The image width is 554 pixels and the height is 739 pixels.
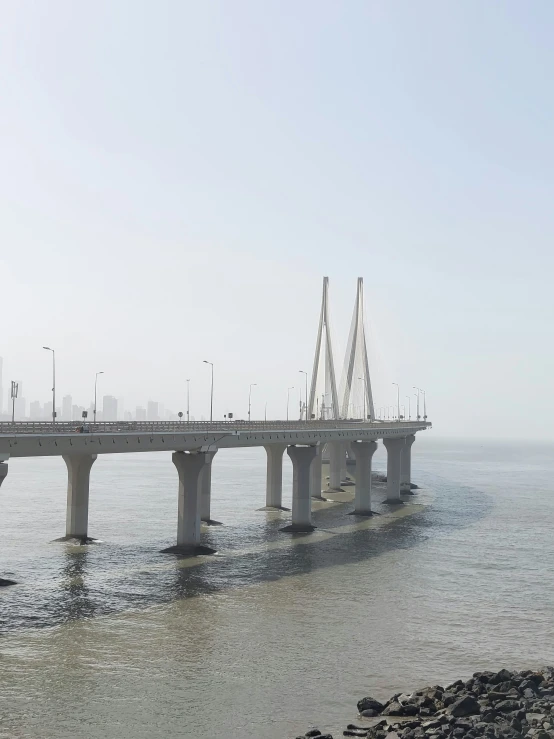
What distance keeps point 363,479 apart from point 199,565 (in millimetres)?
35260

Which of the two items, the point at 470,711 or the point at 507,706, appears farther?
the point at 507,706

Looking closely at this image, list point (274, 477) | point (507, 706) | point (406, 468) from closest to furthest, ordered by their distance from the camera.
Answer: point (507, 706) → point (274, 477) → point (406, 468)

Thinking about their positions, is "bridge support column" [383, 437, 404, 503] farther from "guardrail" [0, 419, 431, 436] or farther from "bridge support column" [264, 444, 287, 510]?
"guardrail" [0, 419, 431, 436]

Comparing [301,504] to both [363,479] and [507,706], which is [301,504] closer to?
[363,479]

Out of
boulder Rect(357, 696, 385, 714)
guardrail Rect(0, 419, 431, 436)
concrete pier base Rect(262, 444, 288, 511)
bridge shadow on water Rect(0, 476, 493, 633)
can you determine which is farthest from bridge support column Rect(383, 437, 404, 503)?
boulder Rect(357, 696, 385, 714)

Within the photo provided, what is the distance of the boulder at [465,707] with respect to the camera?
2615cm

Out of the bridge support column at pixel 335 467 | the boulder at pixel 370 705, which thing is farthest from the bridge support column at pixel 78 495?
the bridge support column at pixel 335 467

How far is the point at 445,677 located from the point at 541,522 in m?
55.1

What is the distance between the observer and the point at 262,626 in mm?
38562

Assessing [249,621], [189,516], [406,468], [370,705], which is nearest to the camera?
[370,705]

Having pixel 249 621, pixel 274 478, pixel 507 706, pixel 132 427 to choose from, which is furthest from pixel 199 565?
pixel 274 478

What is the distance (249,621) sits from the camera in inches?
1548

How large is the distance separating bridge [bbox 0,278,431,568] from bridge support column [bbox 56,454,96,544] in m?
0.07

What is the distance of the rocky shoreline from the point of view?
24.5 meters
